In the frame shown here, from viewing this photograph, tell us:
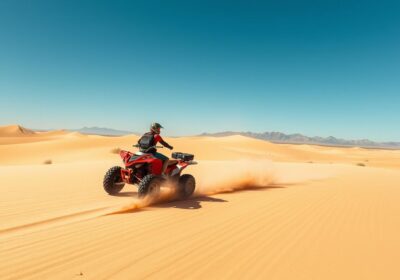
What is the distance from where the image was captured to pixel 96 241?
162 inches

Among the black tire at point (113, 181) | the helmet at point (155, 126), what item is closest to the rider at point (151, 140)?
the helmet at point (155, 126)

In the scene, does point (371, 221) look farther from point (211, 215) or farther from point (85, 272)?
point (85, 272)

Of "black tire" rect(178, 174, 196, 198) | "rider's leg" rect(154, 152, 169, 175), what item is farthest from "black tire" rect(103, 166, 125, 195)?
"black tire" rect(178, 174, 196, 198)

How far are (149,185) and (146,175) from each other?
48cm

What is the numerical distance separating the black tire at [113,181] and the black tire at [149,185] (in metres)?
1.52

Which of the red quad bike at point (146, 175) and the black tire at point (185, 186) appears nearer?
the red quad bike at point (146, 175)

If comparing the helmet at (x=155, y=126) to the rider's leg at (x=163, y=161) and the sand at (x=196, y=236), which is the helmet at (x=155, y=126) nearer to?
the rider's leg at (x=163, y=161)

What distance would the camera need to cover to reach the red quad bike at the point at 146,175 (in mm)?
6691

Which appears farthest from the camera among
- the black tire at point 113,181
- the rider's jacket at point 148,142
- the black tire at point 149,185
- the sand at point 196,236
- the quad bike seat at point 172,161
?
the black tire at point 113,181

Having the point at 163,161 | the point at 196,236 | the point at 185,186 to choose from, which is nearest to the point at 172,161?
the point at 163,161

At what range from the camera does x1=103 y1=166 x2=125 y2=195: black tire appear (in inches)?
309

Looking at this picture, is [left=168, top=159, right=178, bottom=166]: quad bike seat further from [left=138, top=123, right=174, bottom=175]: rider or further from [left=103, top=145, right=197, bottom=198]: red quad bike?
[left=138, top=123, right=174, bottom=175]: rider

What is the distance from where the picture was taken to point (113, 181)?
26.0 feet

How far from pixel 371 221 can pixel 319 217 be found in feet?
3.19
